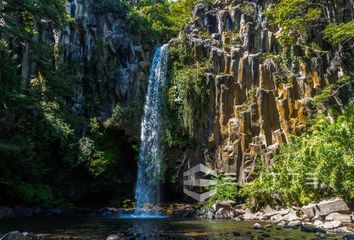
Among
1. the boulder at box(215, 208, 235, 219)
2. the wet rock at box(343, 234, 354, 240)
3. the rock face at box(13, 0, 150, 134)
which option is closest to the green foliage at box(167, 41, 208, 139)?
the rock face at box(13, 0, 150, 134)

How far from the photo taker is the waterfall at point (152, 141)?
24.6 meters

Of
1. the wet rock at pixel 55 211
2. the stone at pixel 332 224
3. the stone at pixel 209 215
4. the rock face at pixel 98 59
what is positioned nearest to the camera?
the stone at pixel 332 224

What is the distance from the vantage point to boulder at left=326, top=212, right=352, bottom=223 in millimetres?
Result: 15492

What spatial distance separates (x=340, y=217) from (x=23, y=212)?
588 inches

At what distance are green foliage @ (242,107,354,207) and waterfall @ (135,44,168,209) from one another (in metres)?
5.96

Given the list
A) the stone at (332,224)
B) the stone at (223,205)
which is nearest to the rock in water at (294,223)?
the stone at (332,224)

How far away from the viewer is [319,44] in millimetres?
25000

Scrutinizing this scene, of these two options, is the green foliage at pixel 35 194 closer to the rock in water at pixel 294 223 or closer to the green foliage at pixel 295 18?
the rock in water at pixel 294 223

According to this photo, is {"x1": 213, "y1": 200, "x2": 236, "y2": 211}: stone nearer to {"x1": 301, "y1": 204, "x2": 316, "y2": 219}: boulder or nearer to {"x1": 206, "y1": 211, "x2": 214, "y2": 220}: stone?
{"x1": 206, "y1": 211, "x2": 214, "y2": 220}: stone

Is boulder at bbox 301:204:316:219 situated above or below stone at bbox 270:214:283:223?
above

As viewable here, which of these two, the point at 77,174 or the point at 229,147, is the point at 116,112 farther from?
the point at 229,147

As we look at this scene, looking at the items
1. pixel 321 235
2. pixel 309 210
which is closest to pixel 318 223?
pixel 309 210

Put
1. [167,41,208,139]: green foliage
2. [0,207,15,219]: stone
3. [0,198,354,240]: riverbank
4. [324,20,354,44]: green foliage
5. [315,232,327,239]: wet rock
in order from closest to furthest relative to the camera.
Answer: [315,232,327,239]: wet rock, [0,198,354,240]: riverbank, [0,207,15,219]: stone, [324,20,354,44]: green foliage, [167,41,208,139]: green foliage

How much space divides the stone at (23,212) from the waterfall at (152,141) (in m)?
6.03
